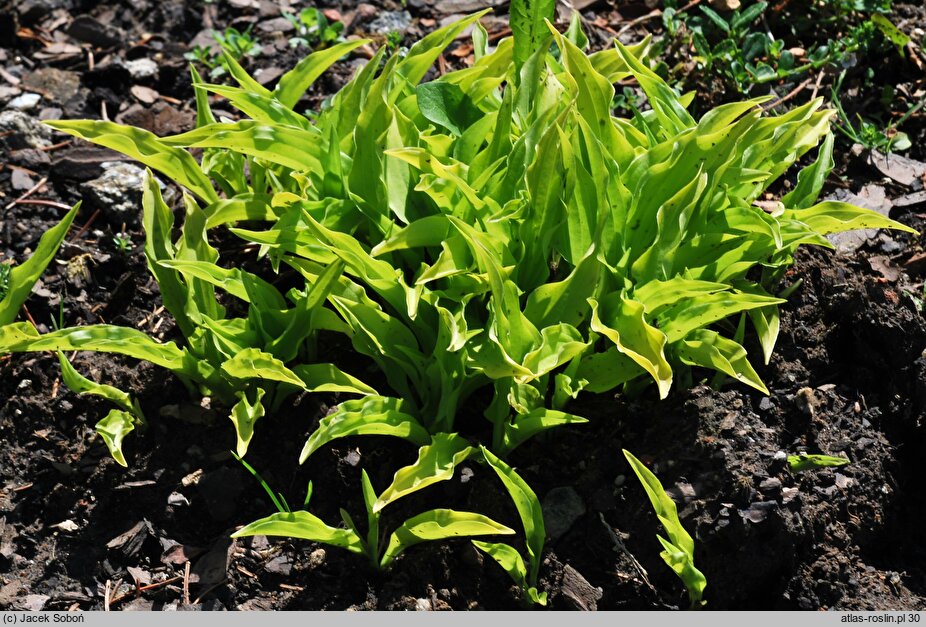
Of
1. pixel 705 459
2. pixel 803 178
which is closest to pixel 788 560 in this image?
pixel 705 459

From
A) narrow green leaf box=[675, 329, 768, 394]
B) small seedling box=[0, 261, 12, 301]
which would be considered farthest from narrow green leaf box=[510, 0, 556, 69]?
small seedling box=[0, 261, 12, 301]

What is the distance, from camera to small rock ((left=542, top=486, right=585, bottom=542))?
2422 millimetres

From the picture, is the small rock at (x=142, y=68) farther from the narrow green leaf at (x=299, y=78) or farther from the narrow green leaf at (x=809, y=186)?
the narrow green leaf at (x=809, y=186)

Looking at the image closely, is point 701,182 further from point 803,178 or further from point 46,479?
point 46,479

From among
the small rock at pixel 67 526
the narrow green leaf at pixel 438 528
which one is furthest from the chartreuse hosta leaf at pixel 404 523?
the small rock at pixel 67 526

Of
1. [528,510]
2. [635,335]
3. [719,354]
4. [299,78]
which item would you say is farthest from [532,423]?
[299,78]

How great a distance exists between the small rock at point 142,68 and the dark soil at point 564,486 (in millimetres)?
938

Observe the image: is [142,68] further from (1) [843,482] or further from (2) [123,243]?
(1) [843,482]

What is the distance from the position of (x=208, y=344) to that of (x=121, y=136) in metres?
0.62

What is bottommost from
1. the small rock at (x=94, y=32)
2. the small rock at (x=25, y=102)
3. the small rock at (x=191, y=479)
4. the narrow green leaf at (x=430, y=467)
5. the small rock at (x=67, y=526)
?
the small rock at (x=67, y=526)

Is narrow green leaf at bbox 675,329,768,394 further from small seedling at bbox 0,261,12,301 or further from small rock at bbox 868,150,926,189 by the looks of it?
small seedling at bbox 0,261,12,301

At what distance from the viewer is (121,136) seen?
2.67 meters

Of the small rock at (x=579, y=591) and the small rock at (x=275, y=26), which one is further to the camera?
the small rock at (x=275, y=26)

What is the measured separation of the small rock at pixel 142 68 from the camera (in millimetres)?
3676
